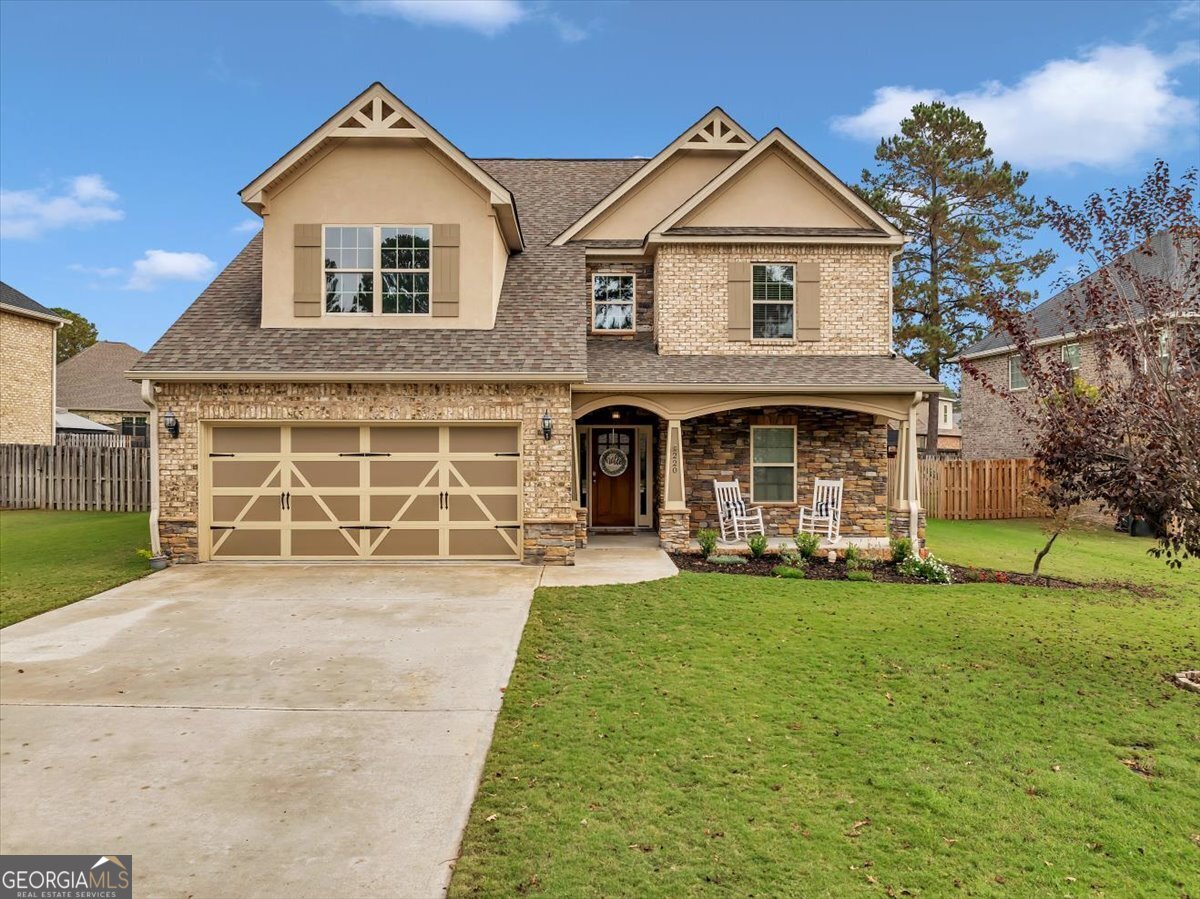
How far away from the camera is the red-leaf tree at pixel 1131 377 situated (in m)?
5.34

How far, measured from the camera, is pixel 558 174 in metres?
17.2

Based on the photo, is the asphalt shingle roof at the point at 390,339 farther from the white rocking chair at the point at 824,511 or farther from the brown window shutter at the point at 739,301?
the white rocking chair at the point at 824,511

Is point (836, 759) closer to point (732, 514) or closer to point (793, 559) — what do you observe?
point (793, 559)

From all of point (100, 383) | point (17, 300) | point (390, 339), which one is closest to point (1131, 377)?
point (390, 339)

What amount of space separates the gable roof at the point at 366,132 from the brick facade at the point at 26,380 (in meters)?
17.9

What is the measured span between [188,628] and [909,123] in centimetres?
2688

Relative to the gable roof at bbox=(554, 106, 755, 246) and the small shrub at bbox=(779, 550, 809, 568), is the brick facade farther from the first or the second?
the small shrub at bbox=(779, 550, 809, 568)

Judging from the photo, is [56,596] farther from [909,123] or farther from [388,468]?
[909,123]

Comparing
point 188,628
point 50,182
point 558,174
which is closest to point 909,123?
point 558,174

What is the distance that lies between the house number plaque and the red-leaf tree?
8.70m

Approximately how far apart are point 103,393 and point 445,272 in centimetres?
3174

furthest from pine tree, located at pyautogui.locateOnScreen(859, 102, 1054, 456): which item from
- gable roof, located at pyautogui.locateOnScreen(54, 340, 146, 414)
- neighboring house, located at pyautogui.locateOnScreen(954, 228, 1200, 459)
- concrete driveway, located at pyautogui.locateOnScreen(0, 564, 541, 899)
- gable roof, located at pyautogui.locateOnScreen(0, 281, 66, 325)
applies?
gable roof, located at pyautogui.locateOnScreen(54, 340, 146, 414)

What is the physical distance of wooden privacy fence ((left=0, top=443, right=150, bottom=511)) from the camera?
57.2 feet

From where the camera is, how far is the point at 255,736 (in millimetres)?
4645
